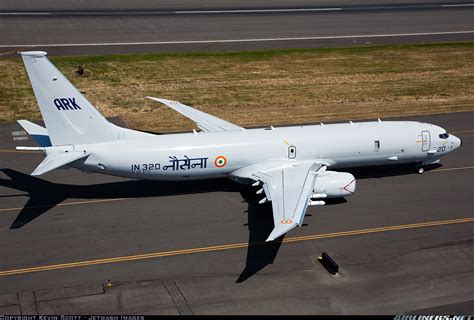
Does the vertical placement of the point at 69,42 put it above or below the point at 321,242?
above

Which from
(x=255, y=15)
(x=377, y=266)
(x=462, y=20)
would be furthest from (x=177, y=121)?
(x=462, y=20)

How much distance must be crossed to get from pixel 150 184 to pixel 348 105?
24.8 m

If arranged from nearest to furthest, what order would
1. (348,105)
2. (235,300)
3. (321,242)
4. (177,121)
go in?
1. (235,300)
2. (321,242)
3. (177,121)
4. (348,105)

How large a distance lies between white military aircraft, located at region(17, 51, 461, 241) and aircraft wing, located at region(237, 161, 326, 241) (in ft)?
0.21

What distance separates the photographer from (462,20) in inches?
3637

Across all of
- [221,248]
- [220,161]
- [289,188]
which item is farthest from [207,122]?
[221,248]

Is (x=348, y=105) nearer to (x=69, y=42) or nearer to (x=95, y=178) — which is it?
(x=95, y=178)

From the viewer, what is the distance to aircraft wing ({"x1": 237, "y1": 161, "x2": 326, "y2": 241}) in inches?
1438

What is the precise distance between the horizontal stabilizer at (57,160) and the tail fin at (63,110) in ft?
3.27

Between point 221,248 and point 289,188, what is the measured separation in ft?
19.5

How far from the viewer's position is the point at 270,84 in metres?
67.9

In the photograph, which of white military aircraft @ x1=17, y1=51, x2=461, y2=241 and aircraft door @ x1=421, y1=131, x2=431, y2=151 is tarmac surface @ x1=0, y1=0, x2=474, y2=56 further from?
white military aircraft @ x1=17, y1=51, x2=461, y2=241

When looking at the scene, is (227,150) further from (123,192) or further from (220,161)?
(123,192)

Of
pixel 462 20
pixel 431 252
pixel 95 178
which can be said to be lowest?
pixel 431 252
